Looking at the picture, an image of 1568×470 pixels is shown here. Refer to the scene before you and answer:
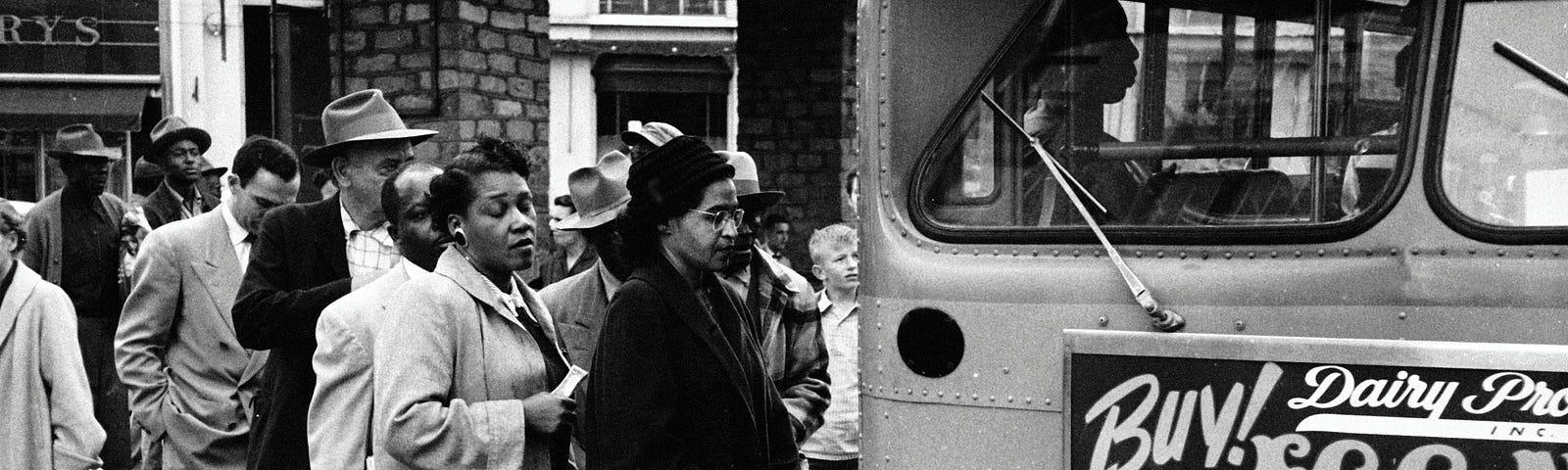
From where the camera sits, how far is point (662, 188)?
323cm

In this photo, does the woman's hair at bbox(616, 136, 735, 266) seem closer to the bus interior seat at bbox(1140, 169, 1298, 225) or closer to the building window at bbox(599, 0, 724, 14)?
the bus interior seat at bbox(1140, 169, 1298, 225)

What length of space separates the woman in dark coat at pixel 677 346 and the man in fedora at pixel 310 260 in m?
1.29

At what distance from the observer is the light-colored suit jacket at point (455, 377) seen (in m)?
3.24

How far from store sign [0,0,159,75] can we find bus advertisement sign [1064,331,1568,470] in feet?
55.9

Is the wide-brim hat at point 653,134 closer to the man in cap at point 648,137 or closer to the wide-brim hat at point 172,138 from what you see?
the man in cap at point 648,137

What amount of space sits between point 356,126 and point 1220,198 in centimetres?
244

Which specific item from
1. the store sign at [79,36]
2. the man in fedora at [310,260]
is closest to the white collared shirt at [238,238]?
the man in fedora at [310,260]

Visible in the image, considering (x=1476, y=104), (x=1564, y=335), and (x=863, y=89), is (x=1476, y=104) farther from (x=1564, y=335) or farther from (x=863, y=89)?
(x=863, y=89)

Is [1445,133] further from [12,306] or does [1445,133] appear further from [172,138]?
[172,138]

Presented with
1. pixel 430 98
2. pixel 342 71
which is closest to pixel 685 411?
pixel 430 98

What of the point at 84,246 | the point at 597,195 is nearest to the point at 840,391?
the point at 597,195

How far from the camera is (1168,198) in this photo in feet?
11.2

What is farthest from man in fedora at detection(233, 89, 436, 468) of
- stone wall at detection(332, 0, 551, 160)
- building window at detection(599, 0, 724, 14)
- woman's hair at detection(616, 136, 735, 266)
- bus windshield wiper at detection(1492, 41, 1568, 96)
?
building window at detection(599, 0, 724, 14)

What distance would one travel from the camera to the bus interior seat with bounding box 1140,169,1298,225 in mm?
3297
